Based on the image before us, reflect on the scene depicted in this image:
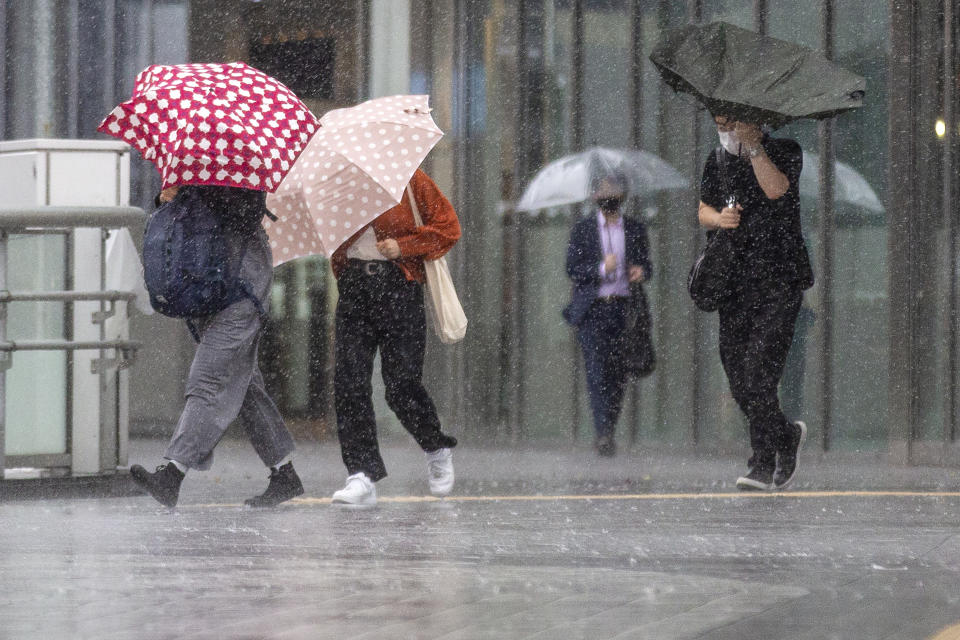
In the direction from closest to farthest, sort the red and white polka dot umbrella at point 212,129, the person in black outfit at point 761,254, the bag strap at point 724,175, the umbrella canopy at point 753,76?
the red and white polka dot umbrella at point 212,129 → the umbrella canopy at point 753,76 → the person in black outfit at point 761,254 → the bag strap at point 724,175

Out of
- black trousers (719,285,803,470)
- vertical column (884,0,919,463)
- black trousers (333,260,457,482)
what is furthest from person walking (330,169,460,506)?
vertical column (884,0,919,463)

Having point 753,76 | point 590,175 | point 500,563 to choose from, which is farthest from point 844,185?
point 500,563

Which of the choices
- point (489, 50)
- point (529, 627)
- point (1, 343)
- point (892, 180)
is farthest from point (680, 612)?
point (489, 50)

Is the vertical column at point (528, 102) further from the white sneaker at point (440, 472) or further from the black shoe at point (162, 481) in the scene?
the black shoe at point (162, 481)

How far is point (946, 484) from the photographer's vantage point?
9953mm

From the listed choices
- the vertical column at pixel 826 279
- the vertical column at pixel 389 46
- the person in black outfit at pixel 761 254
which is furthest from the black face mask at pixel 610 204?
the person in black outfit at pixel 761 254

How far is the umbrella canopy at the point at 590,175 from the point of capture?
12.9 meters

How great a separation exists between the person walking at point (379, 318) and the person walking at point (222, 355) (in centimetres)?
51

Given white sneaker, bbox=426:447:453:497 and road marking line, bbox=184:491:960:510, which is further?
white sneaker, bbox=426:447:453:497

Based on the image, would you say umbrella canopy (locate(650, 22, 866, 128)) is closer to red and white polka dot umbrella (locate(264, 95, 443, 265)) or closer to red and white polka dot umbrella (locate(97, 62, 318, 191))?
red and white polka dot umbrella (locate(264, 95, 443, 265))

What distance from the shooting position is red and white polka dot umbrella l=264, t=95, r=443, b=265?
8.40 meters

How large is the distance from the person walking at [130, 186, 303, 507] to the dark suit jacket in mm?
4523

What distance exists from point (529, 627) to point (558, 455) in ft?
25.3

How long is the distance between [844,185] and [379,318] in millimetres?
4600
